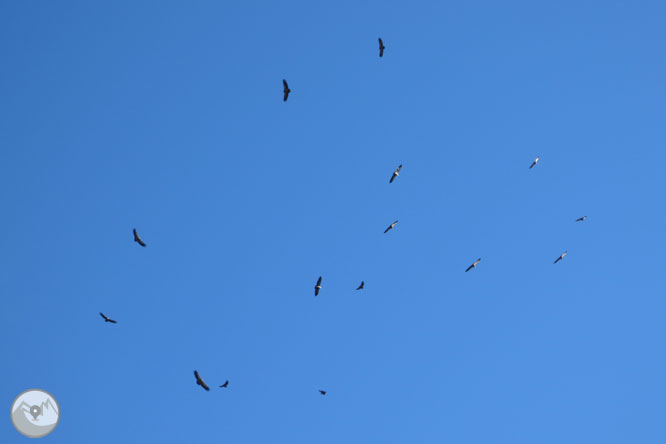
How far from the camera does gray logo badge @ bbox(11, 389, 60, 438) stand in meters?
24.6

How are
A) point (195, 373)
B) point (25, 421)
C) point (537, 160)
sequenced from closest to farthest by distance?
point (25, 421), point (195, 373), point (537, 160)

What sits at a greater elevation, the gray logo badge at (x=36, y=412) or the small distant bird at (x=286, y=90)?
the small distant bird at (x=286, y=90)

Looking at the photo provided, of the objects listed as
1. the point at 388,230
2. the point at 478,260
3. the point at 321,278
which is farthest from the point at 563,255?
the point at 321,278

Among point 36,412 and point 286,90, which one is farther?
point 286,90

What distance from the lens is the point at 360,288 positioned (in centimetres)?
6291

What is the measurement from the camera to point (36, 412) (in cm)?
2495

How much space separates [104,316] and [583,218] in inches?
1816

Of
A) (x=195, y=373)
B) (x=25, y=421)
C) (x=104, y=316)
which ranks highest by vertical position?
(x=104, y=316)

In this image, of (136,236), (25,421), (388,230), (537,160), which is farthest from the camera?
(537,160)

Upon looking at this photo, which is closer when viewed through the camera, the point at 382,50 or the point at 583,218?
the point at 382,50

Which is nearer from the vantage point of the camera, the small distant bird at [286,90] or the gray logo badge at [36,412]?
the gray logo badge at [36,412]

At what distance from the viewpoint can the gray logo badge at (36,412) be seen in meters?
24.6

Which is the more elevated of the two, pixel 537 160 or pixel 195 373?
pixel 537 160

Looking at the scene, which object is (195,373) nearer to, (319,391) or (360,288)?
(319,391)
